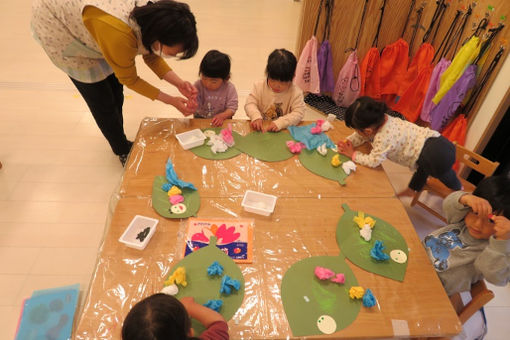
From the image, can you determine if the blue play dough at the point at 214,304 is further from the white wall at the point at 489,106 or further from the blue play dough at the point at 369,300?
the white wall at the point at 489,106

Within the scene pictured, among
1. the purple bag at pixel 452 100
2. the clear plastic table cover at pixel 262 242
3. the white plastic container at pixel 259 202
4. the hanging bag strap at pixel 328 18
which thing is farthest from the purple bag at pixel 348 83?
the white plastic container at pixel 259 202

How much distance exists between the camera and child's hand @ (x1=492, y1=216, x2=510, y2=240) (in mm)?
1168

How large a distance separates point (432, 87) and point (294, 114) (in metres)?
1.44

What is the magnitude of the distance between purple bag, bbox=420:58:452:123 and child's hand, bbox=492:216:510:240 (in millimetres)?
1689

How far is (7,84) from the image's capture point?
126 inches

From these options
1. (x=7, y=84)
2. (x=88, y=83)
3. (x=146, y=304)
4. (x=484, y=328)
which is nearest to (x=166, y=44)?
(x=88, y=83)

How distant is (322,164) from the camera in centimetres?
158

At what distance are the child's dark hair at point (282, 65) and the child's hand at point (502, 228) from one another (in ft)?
3.87

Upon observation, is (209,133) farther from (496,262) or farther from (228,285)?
(496,262)

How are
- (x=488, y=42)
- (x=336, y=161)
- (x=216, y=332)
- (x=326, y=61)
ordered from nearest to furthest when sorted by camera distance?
(x=216, y=332)
(x=336, y=161)
(x=488, y=42)
(x=326, y=61)

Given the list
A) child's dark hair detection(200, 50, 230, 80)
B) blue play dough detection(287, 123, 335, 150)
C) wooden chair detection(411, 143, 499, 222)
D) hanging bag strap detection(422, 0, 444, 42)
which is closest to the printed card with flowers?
blue play dough detection(287, 123, 335, 150)

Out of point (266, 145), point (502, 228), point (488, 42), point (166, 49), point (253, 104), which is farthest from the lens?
point (488, 42)

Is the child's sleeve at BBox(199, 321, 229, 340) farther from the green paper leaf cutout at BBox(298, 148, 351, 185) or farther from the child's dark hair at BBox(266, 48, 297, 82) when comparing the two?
the child's dark hair at BBox(266, 48, 297, 82)

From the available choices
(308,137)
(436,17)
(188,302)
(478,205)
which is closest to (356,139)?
(308,137)
